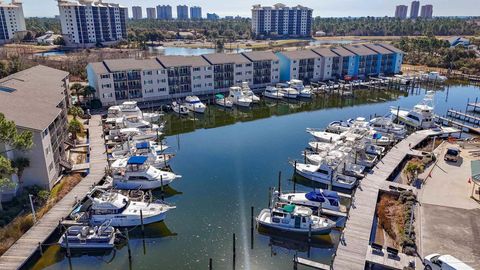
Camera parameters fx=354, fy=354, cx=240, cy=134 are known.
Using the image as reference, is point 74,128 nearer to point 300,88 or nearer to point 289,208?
point 289,208

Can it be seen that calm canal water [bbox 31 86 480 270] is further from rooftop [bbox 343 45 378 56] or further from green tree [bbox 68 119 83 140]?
rooftop [bbox 343 45 378 56]

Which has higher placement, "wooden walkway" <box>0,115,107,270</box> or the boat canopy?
the boat canopy

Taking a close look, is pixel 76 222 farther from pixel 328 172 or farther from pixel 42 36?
pixel 42 36

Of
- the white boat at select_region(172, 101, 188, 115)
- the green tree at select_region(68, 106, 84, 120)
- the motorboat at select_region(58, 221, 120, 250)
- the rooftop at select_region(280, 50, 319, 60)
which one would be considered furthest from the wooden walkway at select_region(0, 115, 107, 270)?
the rooftop at select_region(280, 50, 319, 60)

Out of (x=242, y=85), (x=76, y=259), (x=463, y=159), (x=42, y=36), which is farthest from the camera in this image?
(x=42, y=36)

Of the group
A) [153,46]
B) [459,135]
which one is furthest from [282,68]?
[153,46]
